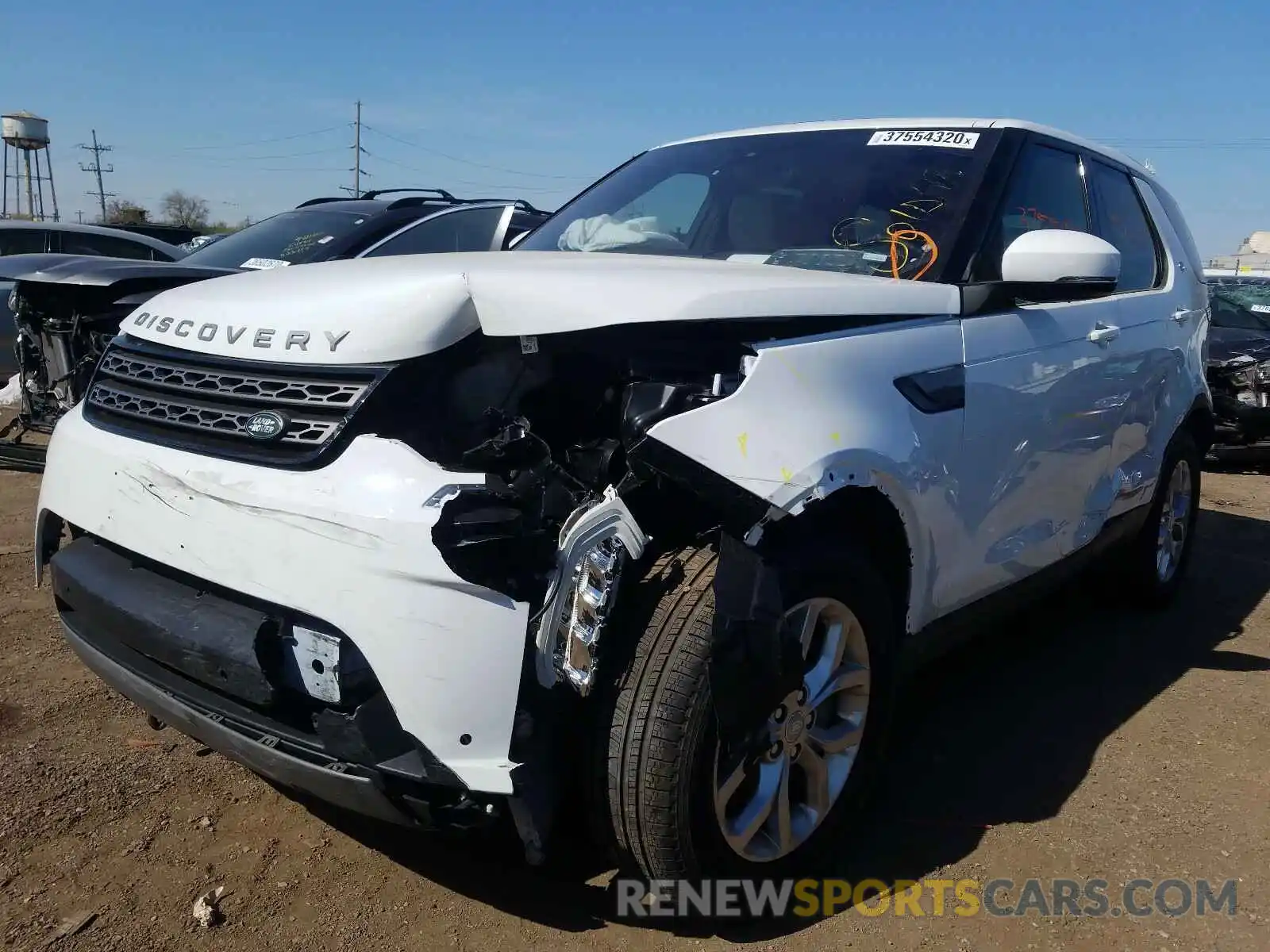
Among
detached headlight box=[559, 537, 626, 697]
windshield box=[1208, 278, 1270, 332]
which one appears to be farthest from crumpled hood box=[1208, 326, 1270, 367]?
detached headlight box=[559, 537, 626, 697]

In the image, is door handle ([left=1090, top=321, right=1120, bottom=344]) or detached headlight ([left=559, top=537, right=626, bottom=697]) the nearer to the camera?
detached headlight ([left=559, top=537, right=626, bottom=697])

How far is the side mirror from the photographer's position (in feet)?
9.20

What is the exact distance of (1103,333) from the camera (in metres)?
3.48

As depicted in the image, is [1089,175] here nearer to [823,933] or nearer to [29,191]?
[823,933]

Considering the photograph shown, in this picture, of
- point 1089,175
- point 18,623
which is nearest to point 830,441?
point 1089,175

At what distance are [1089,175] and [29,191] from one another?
61.6m

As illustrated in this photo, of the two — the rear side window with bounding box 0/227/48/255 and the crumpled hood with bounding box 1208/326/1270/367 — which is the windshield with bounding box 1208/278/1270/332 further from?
the rear side window with bounding box 0/227/48/255

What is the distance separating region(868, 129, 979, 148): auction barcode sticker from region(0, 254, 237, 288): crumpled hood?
3095 mm

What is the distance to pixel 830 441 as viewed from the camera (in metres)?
2.28

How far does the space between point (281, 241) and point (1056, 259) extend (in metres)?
5.20

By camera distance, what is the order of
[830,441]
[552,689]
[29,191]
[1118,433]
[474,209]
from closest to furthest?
[552,689], [830,441], [1118,433], [474,209], [29,191]

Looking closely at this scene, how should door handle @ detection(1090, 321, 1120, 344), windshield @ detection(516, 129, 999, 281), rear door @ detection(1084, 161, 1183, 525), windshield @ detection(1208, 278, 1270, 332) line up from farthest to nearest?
windshield @ detection(1208, 278, 1270, 332)
rear door @ detection(1084, 161, 1183, 525)
door handle @ detection(1090, 321, 1120, 344)
windshield @ detection(516, 129, 999, 281)

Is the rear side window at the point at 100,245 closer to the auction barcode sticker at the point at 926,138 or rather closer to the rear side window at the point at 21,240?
the rear side window at the point at 21,240

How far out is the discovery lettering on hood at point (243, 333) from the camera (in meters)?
2.22
